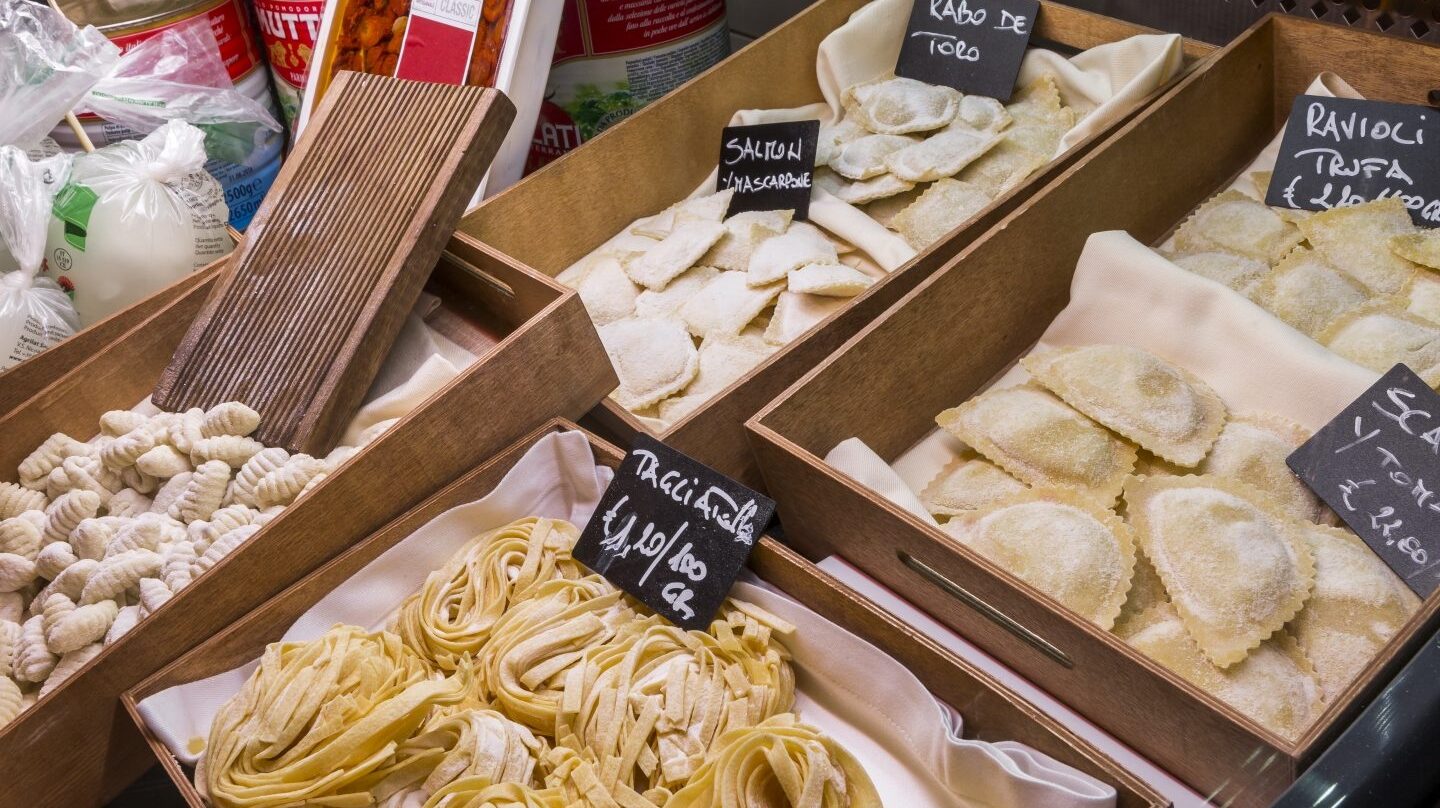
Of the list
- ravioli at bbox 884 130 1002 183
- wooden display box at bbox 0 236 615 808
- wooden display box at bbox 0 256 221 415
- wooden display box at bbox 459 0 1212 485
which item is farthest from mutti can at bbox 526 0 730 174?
wooden display box at bbox 0 256 221 415

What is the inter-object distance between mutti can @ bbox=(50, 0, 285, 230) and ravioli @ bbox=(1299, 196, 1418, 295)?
2.06 meters

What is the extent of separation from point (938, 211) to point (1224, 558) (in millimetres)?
952

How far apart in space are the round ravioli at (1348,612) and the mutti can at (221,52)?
2.10 metres

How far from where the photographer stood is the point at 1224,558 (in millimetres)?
1365

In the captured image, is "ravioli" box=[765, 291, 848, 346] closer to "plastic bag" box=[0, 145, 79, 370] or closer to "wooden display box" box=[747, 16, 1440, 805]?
"wooden display box" box=[747, 16, 1440, 805]

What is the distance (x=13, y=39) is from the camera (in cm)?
210

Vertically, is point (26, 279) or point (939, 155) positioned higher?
point (939, 155)

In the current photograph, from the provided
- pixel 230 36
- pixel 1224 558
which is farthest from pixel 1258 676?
pixel 230 36

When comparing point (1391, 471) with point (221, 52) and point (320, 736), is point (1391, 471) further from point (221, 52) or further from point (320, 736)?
point (221, 52)

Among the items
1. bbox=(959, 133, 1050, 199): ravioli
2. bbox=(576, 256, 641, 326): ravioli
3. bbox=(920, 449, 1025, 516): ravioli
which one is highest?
bbox=(959, 133, 1050, 199): ravioli

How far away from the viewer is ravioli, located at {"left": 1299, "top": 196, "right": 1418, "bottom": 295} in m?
1.78

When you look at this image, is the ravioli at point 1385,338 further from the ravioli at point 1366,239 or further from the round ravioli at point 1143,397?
the round ravioli at point 1143,397

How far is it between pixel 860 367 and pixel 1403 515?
2.35 feet

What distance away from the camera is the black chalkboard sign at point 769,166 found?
2.20 meters
